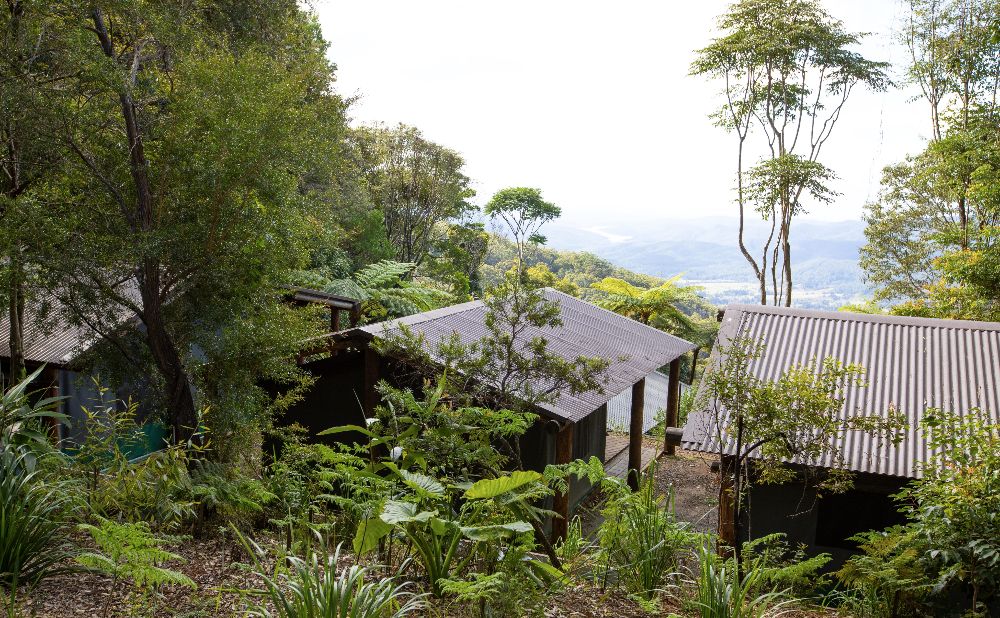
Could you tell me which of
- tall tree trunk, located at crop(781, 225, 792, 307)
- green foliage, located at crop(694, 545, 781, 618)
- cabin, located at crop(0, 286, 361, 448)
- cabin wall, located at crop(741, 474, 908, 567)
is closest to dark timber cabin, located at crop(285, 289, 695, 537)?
cabin, located at crop(0, 286, 361, 448)

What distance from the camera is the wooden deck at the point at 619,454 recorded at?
15.1 meters

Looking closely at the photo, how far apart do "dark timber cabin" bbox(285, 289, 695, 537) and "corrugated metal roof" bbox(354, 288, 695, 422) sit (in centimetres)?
2

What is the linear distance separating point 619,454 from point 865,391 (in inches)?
291

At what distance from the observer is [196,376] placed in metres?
8.52

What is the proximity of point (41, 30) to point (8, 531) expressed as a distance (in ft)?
19.0

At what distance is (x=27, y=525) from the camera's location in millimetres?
4199

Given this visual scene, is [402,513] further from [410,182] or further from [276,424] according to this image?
[410,182]

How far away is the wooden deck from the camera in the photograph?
49.4 ft

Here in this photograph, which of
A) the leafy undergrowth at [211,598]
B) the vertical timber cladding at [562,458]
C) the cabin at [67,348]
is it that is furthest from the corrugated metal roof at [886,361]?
the cabin at [67,348]

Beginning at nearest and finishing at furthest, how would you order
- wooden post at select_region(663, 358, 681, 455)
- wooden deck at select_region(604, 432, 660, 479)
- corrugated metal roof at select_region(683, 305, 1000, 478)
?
corrugated metal roof at select_region(683, 305, 1000, 478) < wooden deck at select_region(604, 432, 660, 479) < wooden post at select_region(663, 358, 681, 455)

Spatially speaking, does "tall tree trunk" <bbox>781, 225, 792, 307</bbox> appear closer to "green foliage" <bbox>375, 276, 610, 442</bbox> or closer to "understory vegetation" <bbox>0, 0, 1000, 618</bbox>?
"understory vegetation" <bbox>0, 0, 1000, 618</bbox>

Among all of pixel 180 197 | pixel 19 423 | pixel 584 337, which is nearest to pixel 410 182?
pixel 584 337

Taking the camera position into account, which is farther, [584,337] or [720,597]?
[584,337]

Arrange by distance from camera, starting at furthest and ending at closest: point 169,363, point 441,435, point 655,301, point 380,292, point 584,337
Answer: point 655,301 → point 380,292 → point 584,337 → point 169,363 → point 441,435
